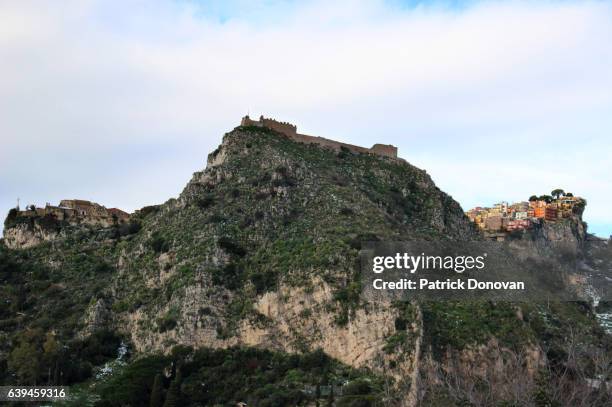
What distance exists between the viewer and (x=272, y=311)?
195 ft

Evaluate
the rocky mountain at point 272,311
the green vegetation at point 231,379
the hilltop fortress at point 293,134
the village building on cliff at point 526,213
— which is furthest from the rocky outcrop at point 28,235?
the village building on cliff at point 526,213

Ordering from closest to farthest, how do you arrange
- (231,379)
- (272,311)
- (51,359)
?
1. (231,379)
2. (51,359)
3. (272,311)

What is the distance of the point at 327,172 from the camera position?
7588 centimetres

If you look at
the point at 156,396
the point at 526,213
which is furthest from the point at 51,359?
the point at 526,213

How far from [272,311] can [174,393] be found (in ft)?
30.4

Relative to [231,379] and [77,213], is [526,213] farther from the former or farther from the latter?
[231,379]

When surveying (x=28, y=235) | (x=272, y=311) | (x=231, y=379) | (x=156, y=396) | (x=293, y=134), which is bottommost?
(x=156, y=396)

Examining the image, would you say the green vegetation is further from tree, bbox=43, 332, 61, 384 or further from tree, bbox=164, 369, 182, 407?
tree, bbox=43, 332, 61, 384

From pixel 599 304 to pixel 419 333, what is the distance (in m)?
49.0

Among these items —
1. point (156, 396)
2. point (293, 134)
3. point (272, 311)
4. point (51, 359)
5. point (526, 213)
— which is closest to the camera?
point (156, 396)

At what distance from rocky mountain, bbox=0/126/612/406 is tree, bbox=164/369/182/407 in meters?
0.11

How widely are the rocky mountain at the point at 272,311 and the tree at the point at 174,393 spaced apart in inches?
4.4

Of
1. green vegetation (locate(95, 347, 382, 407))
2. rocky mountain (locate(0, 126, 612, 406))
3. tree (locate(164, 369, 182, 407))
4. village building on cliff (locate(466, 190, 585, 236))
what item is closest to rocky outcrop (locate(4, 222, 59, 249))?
rocky mountain (locate(0, 126, 612, 406))

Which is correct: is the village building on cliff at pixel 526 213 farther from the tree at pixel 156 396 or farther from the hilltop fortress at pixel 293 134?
the tree at pixel 156 396
